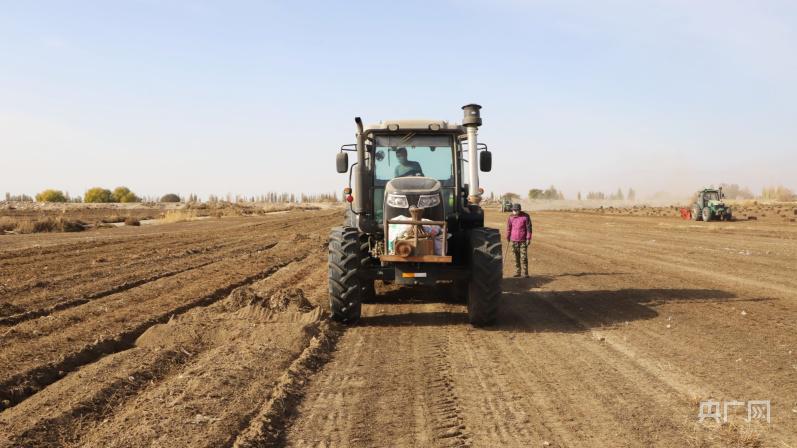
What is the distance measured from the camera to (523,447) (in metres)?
4.75

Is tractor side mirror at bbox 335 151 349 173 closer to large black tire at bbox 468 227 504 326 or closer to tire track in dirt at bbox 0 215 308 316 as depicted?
large black tire at bbox 468 227 504 326

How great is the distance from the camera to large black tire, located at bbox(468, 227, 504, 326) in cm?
906

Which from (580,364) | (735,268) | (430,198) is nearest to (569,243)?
(735,268)

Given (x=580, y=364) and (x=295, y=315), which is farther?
(x=295, y=315)

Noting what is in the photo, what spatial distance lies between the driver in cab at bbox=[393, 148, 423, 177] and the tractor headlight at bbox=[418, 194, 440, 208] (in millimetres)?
1045

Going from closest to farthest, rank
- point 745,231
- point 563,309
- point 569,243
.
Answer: point 563,309 → point 569,243 → point 745,231

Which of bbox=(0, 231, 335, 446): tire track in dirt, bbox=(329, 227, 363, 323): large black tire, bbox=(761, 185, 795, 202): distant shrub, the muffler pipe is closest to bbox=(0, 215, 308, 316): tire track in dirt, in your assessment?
bbox=(0, 231, 335, 446): tire track in dirt

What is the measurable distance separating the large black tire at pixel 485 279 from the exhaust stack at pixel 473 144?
1.42 metres

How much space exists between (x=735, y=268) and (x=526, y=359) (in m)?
11.5

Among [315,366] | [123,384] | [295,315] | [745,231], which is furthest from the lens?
[745,231]

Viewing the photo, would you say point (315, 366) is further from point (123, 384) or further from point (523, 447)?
point (523, 447)

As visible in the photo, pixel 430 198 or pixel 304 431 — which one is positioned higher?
pixel 430 198

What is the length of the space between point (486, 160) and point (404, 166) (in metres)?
1.28

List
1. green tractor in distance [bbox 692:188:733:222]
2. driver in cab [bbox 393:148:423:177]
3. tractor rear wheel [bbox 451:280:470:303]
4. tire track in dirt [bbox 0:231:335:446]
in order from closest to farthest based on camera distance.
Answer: tire track in dirt [bbox 0:231:335:446] → driver in cab [bbox 393:148:423:177] → tractor rear wheel [bbox 451:280:470:303] → green tractor in distance [bbox 692:188:733:222]
